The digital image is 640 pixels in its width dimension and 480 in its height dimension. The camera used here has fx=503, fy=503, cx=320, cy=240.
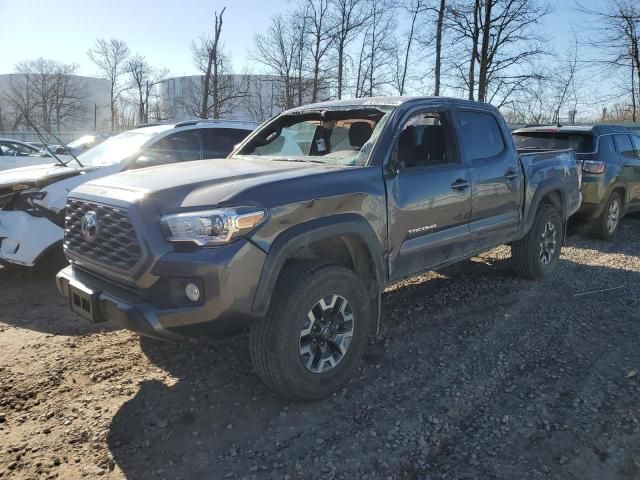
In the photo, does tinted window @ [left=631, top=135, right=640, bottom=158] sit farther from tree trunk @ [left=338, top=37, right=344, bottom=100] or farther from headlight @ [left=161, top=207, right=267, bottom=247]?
tree trunk @ [left=338, top=37, right=344, bottom=100]

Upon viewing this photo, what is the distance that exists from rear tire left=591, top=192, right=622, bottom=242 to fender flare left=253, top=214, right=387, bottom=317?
5.95 metres

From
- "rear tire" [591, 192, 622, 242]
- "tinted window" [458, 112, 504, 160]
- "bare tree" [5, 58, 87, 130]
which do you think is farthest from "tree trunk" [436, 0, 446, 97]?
"bare tree" [5, 58, 87, 130]

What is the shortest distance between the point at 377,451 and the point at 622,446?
1333 mm

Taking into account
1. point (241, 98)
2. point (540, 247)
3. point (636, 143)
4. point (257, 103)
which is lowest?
point (540, 247)

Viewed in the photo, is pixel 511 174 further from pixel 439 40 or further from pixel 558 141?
pixel 439 40

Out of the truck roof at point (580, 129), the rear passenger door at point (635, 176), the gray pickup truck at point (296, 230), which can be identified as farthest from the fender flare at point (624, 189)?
the gray pickup truck at point (296, 230)

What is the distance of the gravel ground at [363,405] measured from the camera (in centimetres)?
262

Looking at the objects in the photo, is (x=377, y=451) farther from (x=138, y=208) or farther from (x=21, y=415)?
(x=21, y=415)

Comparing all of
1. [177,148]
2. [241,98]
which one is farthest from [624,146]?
[241,98]

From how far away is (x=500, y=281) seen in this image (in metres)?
5.73

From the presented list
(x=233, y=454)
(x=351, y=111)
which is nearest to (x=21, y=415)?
(x=233, y=454)

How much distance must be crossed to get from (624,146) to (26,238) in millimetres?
8877

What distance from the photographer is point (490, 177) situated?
180 inches

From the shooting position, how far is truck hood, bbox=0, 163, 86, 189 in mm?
5371
